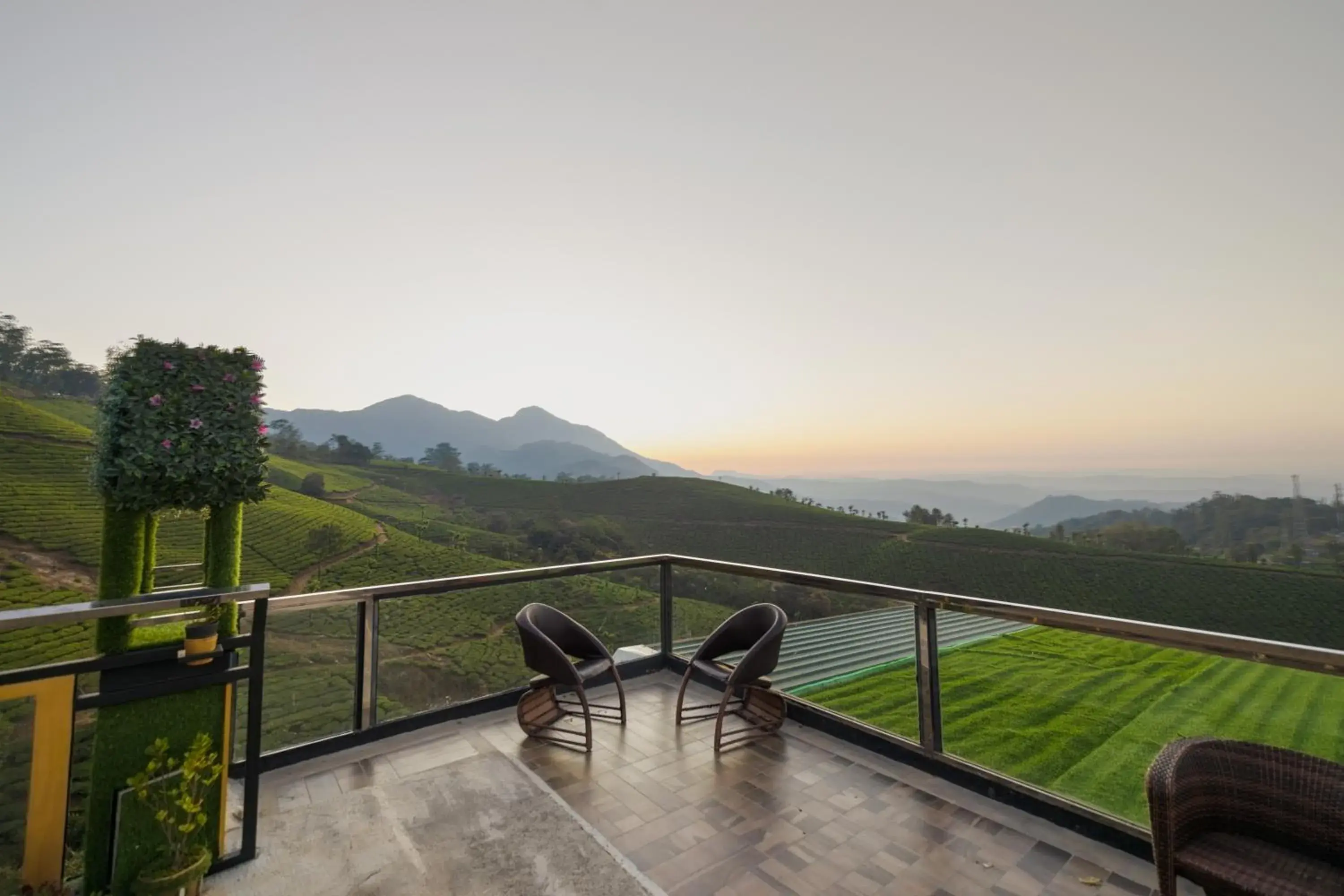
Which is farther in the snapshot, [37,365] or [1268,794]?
[37,365]

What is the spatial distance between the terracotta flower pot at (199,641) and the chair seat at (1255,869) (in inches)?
147

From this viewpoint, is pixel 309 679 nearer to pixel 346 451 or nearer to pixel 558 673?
pixel 558 673

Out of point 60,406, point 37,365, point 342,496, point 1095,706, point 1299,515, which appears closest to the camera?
point 1095,706

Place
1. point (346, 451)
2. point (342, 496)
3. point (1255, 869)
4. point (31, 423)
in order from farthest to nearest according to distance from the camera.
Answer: point (346, 451), point (342, 496), point (31, 423), point (1255, 869)

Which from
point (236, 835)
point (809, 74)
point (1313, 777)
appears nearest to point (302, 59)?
point (809, 74)

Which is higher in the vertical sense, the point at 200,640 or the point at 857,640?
the point at 200,640

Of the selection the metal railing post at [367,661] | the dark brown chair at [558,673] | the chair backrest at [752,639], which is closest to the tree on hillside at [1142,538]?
the chair backrest at [752,639]

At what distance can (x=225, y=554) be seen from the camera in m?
2.62

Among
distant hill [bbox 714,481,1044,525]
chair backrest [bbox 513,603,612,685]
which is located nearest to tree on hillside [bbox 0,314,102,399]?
chair backrest [bbox 513,603,612,685]

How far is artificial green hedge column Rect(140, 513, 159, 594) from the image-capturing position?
244cm

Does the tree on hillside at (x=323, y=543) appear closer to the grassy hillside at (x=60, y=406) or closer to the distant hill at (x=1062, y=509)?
the grassy hillside at (x=60, y=406)

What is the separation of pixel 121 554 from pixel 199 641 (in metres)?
0.53

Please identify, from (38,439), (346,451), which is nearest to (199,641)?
(38,439)

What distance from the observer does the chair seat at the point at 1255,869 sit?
153cm
